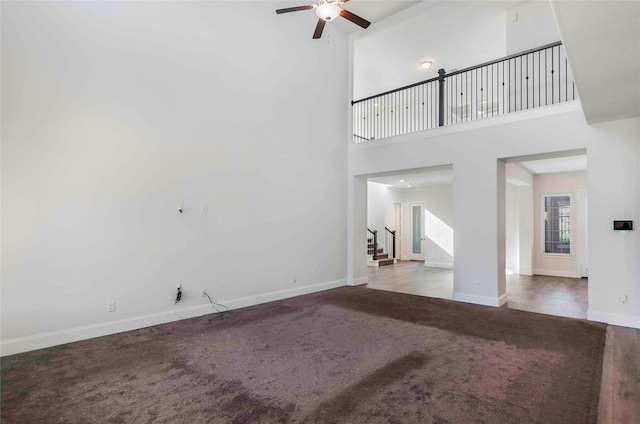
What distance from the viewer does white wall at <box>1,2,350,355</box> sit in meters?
3.36

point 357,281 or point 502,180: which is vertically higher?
point 502,180

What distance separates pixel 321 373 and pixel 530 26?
22.8 feet

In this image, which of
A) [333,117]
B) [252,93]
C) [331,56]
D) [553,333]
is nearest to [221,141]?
[252,93]

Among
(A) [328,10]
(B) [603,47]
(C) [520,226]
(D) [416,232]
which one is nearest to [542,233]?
(C) [520,226]

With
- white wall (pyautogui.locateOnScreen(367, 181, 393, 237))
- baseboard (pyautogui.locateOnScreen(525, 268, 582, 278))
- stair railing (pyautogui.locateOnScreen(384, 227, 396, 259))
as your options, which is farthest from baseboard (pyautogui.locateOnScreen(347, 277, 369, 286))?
baseboard (pyautogui.locateOnScreen(525, 268, 582, 278))

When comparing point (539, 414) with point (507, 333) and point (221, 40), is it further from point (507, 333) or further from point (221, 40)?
point (221, 40)

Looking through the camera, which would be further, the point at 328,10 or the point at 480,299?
the point at 480,299

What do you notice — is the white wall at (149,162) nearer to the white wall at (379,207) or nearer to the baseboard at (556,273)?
the white wall at (379,207)

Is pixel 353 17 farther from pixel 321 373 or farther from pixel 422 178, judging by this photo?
pixel 422 178

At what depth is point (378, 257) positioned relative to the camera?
10328 mm

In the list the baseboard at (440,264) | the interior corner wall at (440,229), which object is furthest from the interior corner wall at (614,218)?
the interior corner wall at (440,229)

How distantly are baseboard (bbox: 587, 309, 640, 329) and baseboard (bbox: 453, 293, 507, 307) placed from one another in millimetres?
1097

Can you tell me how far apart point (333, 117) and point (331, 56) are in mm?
1261

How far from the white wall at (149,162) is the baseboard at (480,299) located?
8.36 ft
